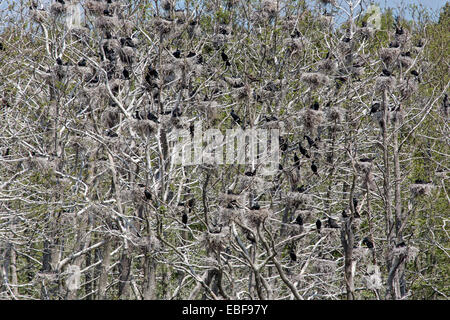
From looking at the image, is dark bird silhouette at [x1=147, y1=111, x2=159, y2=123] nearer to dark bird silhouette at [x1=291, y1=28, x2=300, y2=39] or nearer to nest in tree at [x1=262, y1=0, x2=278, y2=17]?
dark bird silhouette at [x1=291, y1=28, x2=300, y2=39]

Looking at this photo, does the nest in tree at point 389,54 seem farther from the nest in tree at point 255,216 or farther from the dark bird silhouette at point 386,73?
the nest in tree at point 255,216

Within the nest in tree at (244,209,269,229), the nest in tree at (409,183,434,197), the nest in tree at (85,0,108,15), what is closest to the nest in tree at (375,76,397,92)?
the nest in tree at (409,183,434,197)

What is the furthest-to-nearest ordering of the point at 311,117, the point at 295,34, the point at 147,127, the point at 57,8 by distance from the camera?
the point at 295,34
the point at 57,8
the point at 311,117
the point at 147,127

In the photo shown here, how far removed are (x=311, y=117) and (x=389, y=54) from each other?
198cm

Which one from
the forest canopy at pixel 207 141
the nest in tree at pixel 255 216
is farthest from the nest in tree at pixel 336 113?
the nest in tree at pixel 255 216

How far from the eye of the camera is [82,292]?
62.3 feet

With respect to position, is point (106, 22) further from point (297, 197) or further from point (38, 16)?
point (297, 197)

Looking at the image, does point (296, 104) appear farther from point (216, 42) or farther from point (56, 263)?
point (56, 263)

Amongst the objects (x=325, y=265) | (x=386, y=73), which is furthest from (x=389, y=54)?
(x=325, y=265)

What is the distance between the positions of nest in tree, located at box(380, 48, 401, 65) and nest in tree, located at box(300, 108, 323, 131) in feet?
5.83

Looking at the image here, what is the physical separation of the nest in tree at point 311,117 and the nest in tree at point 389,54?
178 cm

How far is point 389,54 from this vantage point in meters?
10.8

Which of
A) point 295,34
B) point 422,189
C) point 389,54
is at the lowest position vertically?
point 422,189
